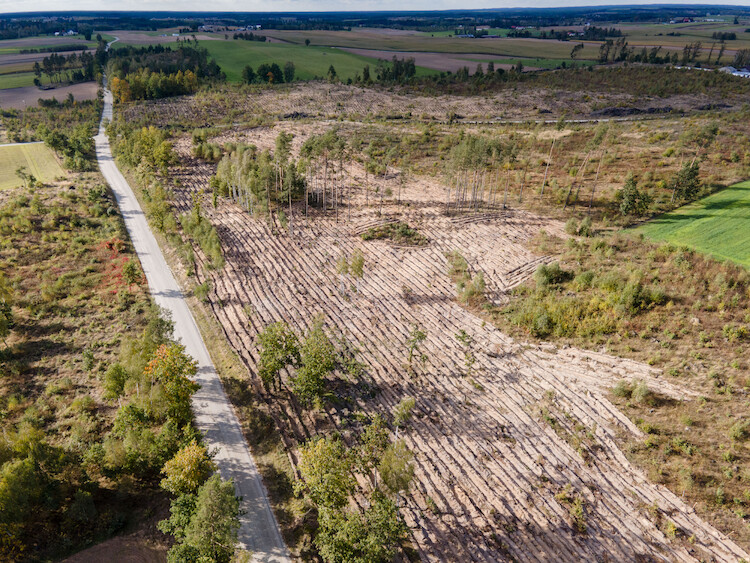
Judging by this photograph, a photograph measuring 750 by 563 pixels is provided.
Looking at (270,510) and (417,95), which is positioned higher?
(417,95)

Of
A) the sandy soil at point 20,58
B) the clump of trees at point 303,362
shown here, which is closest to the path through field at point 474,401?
the clump of trees at point 303,362

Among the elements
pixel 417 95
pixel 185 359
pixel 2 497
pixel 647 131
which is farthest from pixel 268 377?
pixel 417 95

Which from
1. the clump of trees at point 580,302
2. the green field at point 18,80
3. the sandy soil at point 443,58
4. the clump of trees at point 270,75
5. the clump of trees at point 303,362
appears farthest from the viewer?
the sandy soil at point 443,58

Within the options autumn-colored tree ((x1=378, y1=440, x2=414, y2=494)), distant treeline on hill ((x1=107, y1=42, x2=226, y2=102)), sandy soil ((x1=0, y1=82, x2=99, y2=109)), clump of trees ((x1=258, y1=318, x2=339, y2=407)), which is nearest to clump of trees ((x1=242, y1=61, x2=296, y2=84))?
distant treeline on hill ((x1=107, y1=42, x2=226, y2=102))

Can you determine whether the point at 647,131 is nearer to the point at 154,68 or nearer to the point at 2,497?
the point at 2,497

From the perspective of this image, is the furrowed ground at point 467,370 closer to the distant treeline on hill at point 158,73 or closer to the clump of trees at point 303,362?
the clump of trees at point 303,362

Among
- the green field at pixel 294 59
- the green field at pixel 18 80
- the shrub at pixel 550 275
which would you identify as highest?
the green field at pixel 294 59
